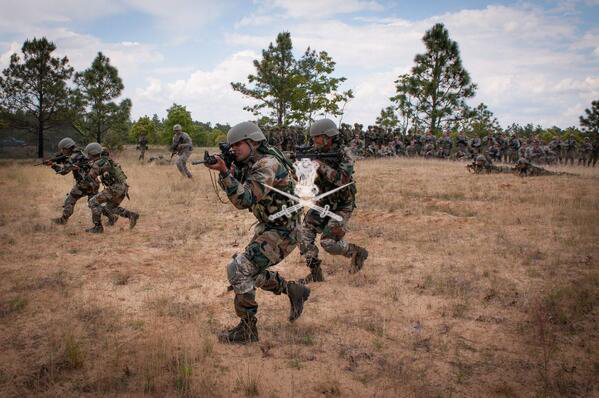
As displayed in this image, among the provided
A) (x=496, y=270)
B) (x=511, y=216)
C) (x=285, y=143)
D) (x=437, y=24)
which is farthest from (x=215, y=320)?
(x=437, y=24)

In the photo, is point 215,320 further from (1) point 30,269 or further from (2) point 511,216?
(2) point 511,216

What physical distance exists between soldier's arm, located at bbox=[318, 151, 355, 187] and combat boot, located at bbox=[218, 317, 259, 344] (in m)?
2.18

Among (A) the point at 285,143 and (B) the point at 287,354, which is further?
(A) the point at 285,143

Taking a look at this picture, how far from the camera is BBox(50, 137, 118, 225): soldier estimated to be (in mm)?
9211

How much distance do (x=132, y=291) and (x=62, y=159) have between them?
542cm

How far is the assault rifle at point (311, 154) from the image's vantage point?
5.52 m

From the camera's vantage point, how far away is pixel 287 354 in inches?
158

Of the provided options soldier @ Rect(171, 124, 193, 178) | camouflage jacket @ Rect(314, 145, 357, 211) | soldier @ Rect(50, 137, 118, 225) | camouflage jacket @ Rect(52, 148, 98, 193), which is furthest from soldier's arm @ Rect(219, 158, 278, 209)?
soldier @ Rect(171, 124, 193, 178)

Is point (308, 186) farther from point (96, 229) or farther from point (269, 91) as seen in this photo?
point (269, 91)

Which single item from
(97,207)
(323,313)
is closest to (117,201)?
(97,207)

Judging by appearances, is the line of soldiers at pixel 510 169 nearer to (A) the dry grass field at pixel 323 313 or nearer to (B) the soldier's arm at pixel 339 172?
(A) the dry grass field at pixel 323 313

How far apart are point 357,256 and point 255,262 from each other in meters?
2.28

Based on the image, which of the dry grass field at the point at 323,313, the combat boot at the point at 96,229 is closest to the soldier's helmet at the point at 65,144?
the dry grass field at the point at 323,313

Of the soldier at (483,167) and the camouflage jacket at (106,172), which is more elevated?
the soldier at (483,167)
